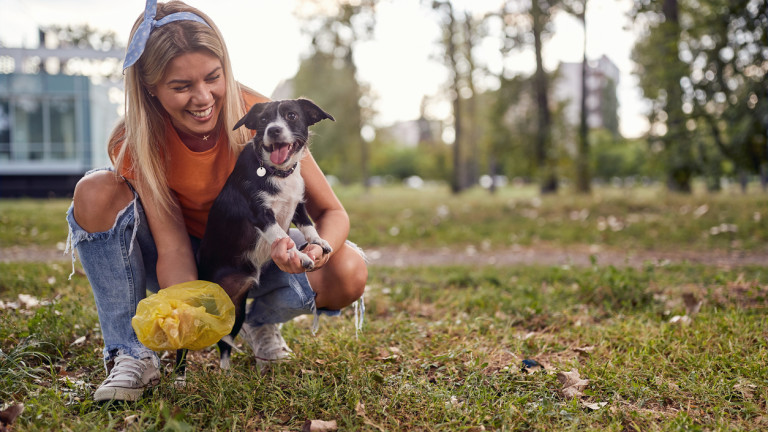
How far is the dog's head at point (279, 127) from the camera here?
2.18 metres

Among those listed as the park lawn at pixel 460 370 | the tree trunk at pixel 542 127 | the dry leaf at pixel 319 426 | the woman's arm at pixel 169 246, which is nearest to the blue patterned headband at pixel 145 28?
the woman's arm at pixel 169 246

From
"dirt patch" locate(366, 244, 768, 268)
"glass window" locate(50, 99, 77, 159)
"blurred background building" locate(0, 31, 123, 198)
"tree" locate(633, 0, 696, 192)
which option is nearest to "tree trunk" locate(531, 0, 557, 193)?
"tree" locate(633, 0, 696, 192)

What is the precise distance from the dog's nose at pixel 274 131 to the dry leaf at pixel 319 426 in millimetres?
1138

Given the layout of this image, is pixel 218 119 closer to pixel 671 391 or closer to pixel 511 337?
pixel 511 337

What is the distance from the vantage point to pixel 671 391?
2.34 meters

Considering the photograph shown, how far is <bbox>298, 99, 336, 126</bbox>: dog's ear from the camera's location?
2.28 meters

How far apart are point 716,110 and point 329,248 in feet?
A: 27.6

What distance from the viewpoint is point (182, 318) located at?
2.02 metres

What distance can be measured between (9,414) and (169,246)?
865mm

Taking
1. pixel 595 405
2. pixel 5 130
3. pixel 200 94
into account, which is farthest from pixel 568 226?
pixel 5 130

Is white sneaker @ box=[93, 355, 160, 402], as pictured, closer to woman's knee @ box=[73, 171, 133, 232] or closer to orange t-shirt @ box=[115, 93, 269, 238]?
woman's knee @ box=[73, 171, 133, 232]

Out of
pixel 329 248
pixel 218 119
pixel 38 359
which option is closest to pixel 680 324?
pixel 329 248

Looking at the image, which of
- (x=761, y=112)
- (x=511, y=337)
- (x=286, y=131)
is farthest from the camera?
(x=761, y=112)

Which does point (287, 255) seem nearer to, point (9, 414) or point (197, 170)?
point (197, 170)
